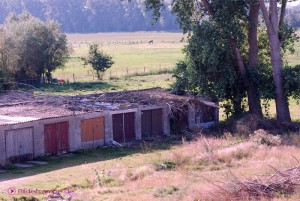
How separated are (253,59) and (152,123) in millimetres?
8690

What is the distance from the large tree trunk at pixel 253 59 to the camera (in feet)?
121

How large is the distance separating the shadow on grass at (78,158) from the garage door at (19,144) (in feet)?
2.73

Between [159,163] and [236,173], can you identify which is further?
[159,163]

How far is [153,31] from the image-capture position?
19825 centimetres

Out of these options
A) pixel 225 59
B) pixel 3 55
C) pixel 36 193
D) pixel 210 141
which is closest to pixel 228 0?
pixel 225 59

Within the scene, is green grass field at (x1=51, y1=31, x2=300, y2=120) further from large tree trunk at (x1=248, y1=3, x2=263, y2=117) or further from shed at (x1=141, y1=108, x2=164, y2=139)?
shed at (x1=141, y1=108, x2=164, y2=139)

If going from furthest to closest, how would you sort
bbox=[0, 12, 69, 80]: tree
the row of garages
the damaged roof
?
bbox=[0, 12, 69, 80]: tree
the damaged roof
the row of garages

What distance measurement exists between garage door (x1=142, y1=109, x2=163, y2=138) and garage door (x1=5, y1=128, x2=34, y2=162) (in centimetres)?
870

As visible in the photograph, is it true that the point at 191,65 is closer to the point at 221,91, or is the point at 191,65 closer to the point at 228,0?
the point at 221,91

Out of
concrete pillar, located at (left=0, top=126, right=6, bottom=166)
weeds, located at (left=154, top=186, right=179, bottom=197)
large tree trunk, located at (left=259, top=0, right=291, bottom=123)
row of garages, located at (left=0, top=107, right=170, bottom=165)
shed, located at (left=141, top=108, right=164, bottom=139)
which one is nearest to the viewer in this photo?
weeds, located at (left=154, top=186, right=179, bottom=197)

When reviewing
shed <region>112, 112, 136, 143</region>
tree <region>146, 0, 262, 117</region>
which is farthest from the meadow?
tree <region>146, 0, 262, 117</region>

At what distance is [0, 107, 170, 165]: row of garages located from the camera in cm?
2794

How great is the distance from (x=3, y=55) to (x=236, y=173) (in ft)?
142

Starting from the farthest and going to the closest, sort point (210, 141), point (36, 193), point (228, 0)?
point (228, 0) < point (210, 141) < point (36, 193)
